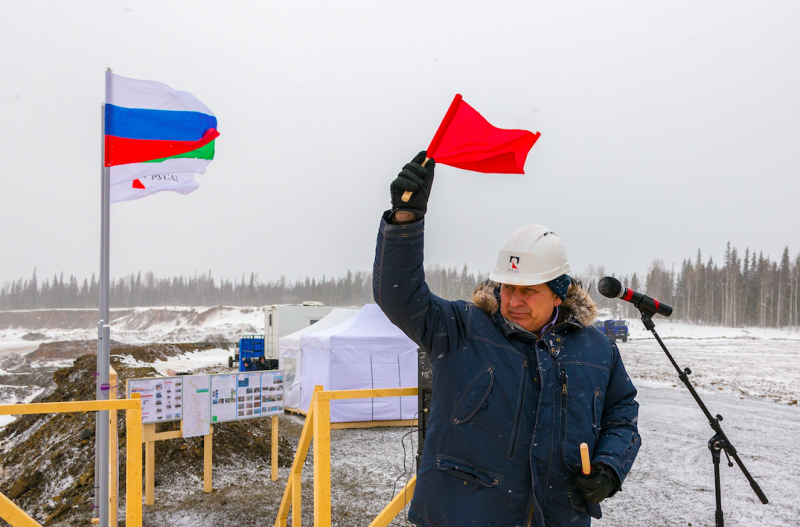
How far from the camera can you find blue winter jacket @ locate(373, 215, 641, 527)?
6.05ft

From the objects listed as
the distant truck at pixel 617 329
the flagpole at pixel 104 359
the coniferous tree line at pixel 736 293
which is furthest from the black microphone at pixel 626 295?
the coniferous tree line at pixel 736 293

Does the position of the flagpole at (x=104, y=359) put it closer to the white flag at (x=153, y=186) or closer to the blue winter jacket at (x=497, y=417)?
the white flag at (x=153, y=186)

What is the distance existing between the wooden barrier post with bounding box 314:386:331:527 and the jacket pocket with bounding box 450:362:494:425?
59.9 inches

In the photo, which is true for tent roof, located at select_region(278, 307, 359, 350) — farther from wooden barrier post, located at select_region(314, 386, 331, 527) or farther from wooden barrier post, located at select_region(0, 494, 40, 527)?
wooden barrier post, located at select_region(0, 494, 40, 527)

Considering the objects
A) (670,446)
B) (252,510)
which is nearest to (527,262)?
(252,510)

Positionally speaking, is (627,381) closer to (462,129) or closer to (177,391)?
(462,129)

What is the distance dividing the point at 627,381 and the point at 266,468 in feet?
23.1

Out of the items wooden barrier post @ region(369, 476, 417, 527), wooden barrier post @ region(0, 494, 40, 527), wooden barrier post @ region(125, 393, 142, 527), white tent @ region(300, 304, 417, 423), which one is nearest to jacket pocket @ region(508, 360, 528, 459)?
wooden barrier post @ region(369, 476, 417, 527)

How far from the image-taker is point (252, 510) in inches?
233

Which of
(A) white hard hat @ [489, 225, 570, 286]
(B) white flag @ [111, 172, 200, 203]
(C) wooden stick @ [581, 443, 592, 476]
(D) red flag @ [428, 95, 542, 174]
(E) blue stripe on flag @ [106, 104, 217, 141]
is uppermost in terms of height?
(E) blue stripe on flag @ [106, 104, 217, 141]

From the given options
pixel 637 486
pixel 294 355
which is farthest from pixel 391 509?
pixel 294 355

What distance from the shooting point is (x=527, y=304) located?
2.09 metres

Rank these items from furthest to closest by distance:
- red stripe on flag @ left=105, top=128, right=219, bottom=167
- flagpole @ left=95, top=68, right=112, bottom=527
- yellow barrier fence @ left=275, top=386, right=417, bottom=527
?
red stripe on flag @ left=105, top=128, right=219, bottom=167 → flagpole @ left=95, top=68, right=112, bottom=527 → yellow barrier fence @ left=275, top=386, right=417, bottom=527

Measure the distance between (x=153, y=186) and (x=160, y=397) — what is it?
8.44 ft
